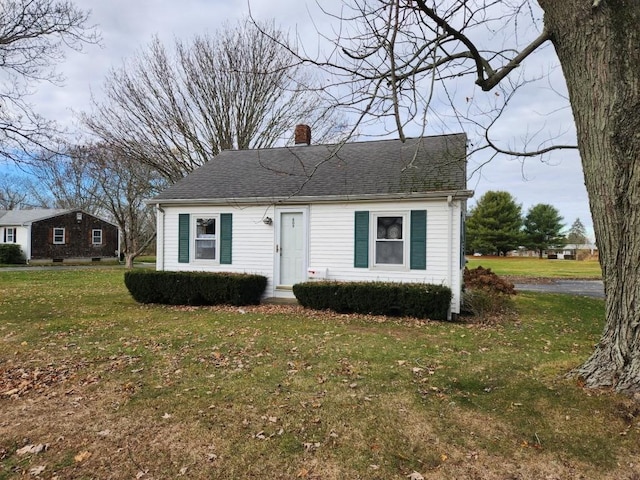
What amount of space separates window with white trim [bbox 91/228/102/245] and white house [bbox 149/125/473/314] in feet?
80.0

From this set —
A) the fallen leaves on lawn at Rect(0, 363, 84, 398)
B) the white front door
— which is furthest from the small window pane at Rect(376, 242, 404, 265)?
the fallen leaves on lawn at Rect(0, 363, 84, 398)

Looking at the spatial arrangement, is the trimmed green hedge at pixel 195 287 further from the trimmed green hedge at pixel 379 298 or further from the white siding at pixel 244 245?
the trimmed green hedge at pixel 379 298

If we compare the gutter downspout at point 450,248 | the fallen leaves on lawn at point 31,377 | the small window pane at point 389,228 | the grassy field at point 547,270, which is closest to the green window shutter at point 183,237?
the small window pane at point 389,228

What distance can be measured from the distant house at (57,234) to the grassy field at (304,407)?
26035mm

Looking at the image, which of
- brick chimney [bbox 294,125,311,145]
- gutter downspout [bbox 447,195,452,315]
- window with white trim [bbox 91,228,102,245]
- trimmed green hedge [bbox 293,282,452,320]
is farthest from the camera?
window with white trim [bbox 91,228,102,245]

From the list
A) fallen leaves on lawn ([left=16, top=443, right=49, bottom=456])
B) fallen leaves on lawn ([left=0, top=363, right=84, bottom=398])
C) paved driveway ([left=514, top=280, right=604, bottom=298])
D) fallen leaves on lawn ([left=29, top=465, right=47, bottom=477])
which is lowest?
fallen leaves on lawn ([left=29, top=465, right=47, bottom=477])

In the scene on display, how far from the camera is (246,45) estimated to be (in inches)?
807

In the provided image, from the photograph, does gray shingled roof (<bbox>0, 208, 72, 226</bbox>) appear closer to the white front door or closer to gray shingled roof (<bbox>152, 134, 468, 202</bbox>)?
gray shingled roof (<bbox>152, 134, 468, 202</bbox>)

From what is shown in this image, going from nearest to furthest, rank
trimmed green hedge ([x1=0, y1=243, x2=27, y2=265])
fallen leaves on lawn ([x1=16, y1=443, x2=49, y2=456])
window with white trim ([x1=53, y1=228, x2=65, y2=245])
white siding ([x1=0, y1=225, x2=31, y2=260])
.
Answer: fallen leaves on lawn ([x1=16, y1=443, x2=49, y2=456]) < trimmed green hedge ([x1=0, y1=243, x2=27, y2=265]) < white siding ([x1=0, y1=225, x2=31, y2=260]) < window with white trim ([x1=53, y1=228, x2=65, y2=245])

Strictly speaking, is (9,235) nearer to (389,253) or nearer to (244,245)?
(244,245)

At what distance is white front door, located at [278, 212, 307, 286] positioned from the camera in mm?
10781

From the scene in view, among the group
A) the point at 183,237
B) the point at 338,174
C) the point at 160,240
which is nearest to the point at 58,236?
the point at 160,240

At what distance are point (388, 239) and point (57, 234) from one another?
96.9 feet

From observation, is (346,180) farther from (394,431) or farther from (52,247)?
(52,247)
